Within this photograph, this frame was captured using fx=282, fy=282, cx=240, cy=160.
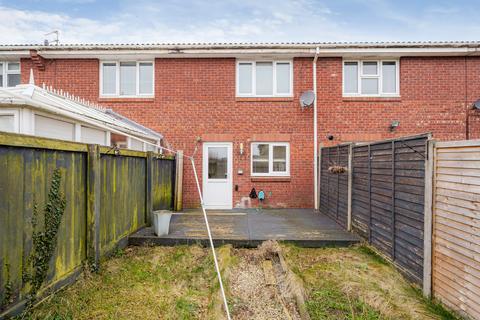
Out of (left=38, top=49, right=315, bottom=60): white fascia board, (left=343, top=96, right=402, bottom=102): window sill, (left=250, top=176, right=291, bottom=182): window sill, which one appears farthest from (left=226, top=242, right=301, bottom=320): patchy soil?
(left=343, top=96, right=402, bottom=102): window sill

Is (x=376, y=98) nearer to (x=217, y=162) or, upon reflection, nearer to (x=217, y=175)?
(x=217, y=162)

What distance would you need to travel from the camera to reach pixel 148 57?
9.56 m

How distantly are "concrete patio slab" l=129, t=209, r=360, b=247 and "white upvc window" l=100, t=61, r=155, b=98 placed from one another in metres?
4.62

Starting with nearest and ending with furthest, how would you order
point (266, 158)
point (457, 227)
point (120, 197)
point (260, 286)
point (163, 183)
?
point (457, 227), point (260, 286), point (120, 197), point (163, 183), point (266, 158)

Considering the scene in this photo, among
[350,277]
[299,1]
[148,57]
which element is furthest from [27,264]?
[299,1]

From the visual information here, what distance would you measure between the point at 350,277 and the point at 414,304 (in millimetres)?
874

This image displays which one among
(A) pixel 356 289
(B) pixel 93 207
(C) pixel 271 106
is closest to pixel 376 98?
(C) pixel 271 106

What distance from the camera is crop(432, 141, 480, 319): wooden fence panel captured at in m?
2.94

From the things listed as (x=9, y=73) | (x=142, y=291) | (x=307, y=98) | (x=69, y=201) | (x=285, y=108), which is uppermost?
(x=9, y=73)

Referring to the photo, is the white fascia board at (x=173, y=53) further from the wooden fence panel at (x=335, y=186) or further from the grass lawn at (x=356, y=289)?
the grass lawn at (x=356, y=289)

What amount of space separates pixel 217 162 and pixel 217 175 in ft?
1.48

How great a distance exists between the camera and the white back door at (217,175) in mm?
9648

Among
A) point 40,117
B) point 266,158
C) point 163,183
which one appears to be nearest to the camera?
point 40,117

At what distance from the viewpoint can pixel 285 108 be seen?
9633mm
